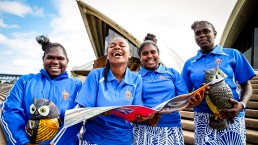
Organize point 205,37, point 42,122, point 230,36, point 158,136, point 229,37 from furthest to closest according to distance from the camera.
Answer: point 229,37
point 230,36
point 205,37
point 158,136
point 42,122

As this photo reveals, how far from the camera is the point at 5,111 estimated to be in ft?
5.00

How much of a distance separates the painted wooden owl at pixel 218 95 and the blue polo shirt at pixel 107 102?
1.88ft

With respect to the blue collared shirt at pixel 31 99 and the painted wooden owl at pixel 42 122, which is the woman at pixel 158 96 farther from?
the painted wooden owl at pixel 42 122

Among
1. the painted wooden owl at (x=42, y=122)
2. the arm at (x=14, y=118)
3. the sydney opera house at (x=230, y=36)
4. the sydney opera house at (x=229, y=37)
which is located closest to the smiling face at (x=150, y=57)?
the sydney opera house at (x=229, y=37)

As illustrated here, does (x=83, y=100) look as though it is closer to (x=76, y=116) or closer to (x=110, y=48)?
(x=76, y=116)

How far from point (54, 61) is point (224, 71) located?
1.43 meters

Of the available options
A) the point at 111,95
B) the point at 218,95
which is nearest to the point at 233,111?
the point at 218,95

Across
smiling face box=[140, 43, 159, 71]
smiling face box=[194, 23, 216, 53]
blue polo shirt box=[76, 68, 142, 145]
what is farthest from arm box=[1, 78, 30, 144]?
smiling face box=[194, 23, 216, 53]

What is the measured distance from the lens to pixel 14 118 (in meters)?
1.49

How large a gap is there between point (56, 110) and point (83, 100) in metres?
0.24

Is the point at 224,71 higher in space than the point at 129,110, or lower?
higher

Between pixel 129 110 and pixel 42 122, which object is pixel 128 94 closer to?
pixel 129 110

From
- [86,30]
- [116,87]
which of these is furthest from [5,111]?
[86,30]

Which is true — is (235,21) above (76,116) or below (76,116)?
above
